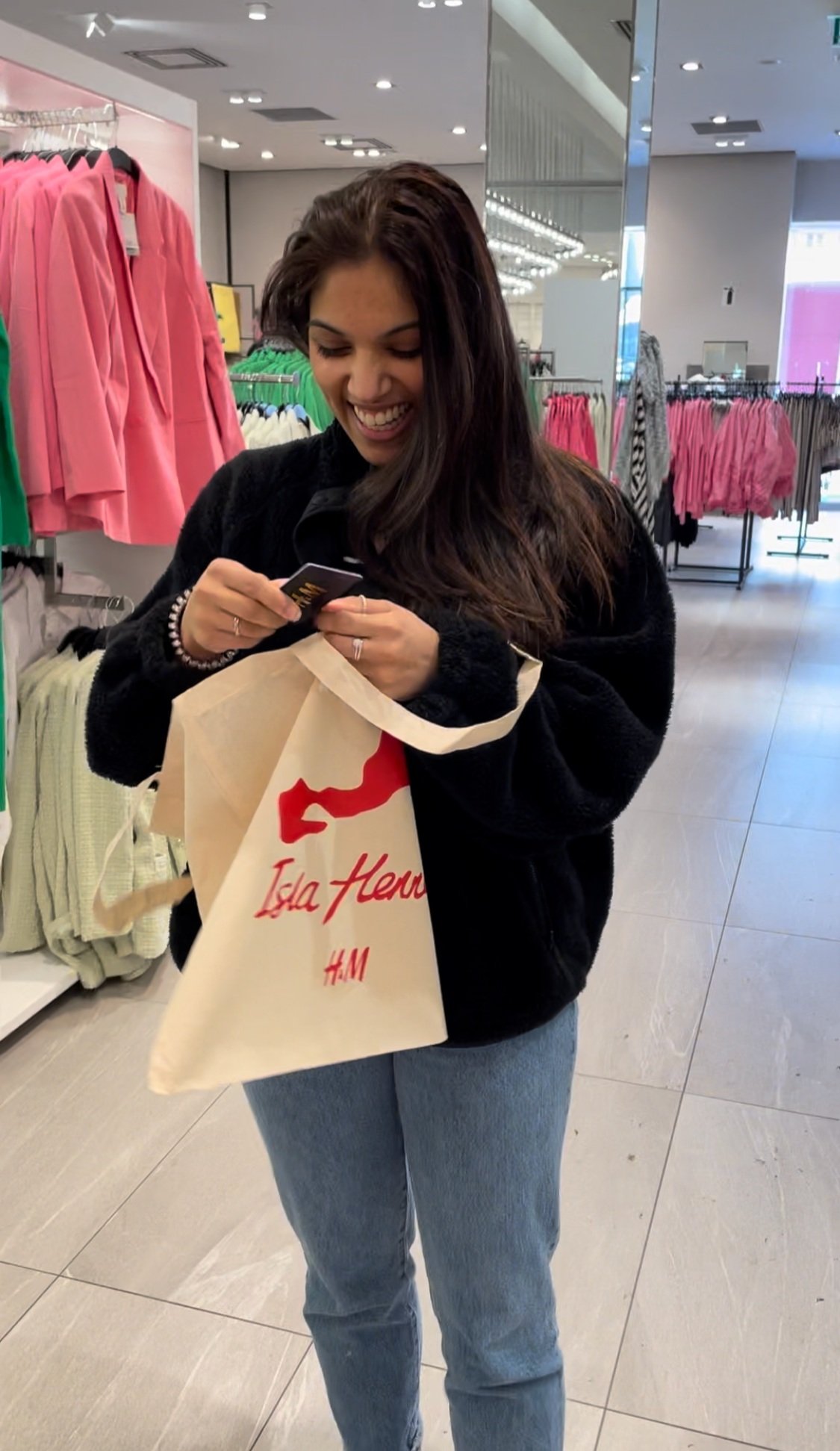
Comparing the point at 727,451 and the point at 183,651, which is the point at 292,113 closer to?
the point at 727,451

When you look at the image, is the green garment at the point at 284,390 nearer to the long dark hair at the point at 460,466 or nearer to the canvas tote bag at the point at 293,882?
the long dark hair at the point at 460,466

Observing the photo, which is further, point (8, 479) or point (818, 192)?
point (818, 192)

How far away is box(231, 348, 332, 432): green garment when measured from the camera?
→ 411 cm

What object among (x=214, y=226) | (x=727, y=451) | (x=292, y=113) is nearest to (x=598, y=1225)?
(x=727, y=451)

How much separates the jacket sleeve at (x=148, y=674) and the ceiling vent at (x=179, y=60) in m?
8.17

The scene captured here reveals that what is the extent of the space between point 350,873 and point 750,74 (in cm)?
916

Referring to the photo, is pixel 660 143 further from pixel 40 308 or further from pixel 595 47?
pixel 40 308

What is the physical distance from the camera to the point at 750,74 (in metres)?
8.44

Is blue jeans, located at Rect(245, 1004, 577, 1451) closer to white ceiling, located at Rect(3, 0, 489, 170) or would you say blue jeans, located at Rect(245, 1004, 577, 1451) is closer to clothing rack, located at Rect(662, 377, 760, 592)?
white ceiling, located at Rect(3, 0, 489, 170)

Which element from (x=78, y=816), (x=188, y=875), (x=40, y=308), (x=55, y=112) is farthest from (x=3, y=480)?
(x=188, y=875)

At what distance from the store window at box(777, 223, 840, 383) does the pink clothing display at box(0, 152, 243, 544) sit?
11.3 meters

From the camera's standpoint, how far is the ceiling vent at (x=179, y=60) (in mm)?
8109

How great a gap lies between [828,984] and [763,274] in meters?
10.6

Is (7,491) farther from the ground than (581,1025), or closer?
farther from the ground
